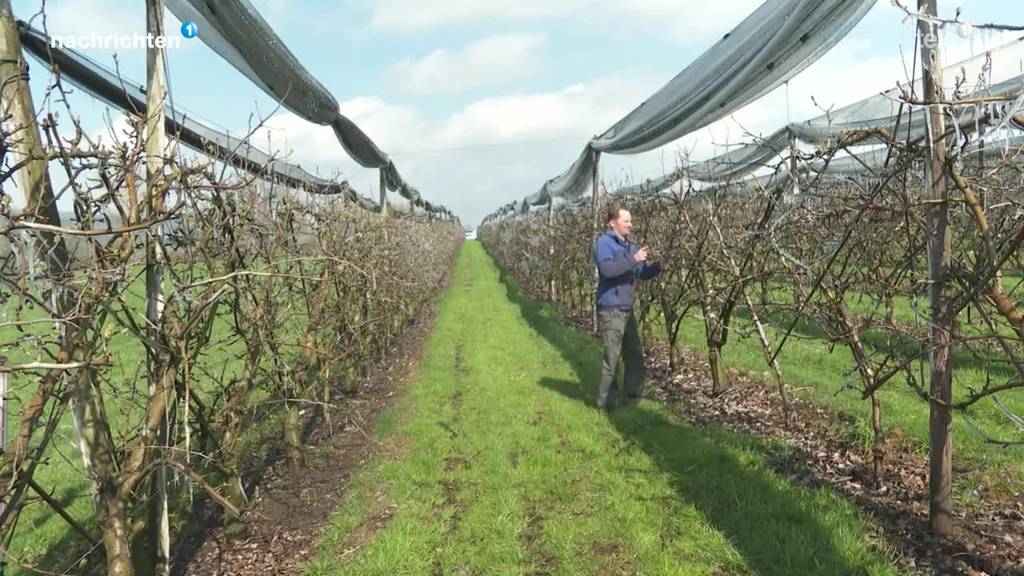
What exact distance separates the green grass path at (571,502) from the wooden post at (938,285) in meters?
0.43

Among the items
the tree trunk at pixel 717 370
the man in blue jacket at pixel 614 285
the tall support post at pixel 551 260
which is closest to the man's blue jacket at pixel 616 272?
the man in blue jacket at pixel 614 285

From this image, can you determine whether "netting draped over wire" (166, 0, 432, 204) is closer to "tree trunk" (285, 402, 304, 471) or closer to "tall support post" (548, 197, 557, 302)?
"tree trunk" (285, 402, 304, 471)

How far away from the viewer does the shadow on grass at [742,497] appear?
10.5 feet

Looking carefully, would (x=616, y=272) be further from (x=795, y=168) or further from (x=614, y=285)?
(x=795, y=168)

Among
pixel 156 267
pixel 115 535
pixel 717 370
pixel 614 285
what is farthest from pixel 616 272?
pixel 115 535

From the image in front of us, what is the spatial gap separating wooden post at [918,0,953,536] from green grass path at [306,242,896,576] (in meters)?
0.43

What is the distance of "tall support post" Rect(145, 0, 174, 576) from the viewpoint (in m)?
2.48

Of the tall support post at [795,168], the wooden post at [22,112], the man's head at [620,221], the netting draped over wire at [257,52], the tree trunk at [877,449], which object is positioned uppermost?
the netting draped over wire at [257,52]

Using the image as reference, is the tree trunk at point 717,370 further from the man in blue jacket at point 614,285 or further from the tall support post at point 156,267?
the tall support post at point 156,267

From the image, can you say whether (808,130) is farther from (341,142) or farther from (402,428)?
(402,428)

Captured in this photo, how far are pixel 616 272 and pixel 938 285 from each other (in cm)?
288

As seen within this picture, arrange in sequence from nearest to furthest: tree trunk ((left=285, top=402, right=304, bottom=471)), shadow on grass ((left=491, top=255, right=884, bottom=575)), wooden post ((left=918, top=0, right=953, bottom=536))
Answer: wooden post ((left=918, top=0, right=953, bottom=536)), shadow on grass ((left=491, top=255, right=884, bottom=575)), tree trunk ((left=285, top=402, right=304, bottom=471))

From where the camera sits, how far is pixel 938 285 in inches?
114

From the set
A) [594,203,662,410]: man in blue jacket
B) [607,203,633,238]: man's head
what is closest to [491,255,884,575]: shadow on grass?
[594,203,662,410]: man in blue jacket
